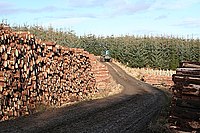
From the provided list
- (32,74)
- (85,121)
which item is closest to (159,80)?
(32,74)

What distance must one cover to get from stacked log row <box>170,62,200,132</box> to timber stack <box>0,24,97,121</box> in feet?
18.9

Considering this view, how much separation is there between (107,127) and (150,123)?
1952 millimetres

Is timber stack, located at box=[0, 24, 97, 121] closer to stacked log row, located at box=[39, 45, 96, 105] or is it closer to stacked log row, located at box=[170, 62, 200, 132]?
stacked log row, located at box=[39, 45, 96, 105]

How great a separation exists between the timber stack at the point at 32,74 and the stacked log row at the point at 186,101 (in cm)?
575

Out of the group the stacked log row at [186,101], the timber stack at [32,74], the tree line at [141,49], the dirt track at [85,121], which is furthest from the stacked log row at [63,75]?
the tree line at [141,49]

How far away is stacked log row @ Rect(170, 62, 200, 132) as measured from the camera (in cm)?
908

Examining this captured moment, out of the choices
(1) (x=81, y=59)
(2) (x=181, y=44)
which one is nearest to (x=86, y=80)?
(1) (x=81, y=59)

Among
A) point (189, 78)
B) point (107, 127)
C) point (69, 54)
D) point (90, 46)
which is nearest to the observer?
point (189, 78)

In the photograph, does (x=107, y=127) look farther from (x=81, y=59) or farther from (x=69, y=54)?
(x=81, y=59)

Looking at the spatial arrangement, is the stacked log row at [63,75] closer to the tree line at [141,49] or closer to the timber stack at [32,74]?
the timber stack at [32,74]

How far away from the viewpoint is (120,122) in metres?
11.3

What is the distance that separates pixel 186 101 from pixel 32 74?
684cm

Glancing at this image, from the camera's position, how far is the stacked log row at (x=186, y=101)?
9078mm

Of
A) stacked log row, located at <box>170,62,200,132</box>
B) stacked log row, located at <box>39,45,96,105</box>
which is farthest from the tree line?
stacked log row, located at <box>170,62,200,132</box>
